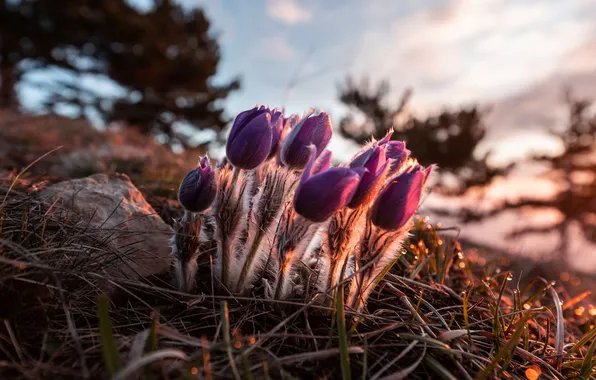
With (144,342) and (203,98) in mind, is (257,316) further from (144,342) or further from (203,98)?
(203,98)

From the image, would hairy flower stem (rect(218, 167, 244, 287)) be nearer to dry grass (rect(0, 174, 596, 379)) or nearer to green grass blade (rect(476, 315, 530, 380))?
dry grass (rect(0, 174, 596, 379))

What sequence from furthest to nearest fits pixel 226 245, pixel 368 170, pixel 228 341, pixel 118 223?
pixel 118 223 < pixel 226 245 < pixel 368 170 < pixel 228 341

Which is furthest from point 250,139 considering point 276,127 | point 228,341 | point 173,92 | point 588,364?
point 173,92

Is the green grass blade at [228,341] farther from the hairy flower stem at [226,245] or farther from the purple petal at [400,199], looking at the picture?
the purple petal at [400,199]

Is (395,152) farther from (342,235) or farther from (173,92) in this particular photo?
(173,92)

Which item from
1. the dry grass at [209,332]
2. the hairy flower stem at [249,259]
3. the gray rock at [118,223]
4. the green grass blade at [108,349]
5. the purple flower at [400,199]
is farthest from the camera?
the gray rock at [118,223]

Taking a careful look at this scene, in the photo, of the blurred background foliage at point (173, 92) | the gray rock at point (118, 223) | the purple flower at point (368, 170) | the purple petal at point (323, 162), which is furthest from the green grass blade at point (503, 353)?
the blurred background foliage at point (173, 92)
